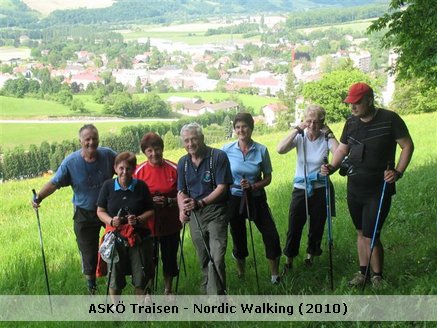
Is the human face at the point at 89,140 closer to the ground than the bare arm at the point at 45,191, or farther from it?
farther from it

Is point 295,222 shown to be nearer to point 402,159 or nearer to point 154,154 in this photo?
point 402,159

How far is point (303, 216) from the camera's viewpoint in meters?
6.73

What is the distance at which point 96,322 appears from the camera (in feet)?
18.1

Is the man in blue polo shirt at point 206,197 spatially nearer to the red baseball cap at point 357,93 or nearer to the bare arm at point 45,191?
the red baseball cap at point 357,93

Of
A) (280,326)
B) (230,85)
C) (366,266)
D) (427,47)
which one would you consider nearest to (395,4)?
(427,47)

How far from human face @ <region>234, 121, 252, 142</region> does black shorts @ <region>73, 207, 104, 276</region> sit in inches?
74.5

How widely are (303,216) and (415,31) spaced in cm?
384

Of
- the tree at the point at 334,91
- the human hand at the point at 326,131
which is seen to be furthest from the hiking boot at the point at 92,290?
the tree at the point at 334,91

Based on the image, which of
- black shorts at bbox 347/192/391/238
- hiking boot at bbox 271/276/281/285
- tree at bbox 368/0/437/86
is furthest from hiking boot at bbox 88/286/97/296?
tree at bbox 368/0/437/86

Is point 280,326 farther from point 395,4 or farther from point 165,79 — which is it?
point 165,79

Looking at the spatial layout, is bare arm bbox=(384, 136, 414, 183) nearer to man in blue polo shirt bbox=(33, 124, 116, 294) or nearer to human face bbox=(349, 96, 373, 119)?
human face bbox=(349, 96, 373, 119)

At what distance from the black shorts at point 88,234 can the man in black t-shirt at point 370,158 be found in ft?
9.48

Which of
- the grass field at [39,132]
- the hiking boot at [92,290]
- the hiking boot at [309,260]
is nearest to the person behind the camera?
the hiking boot at [92,290]

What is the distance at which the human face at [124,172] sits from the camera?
5379 mm
